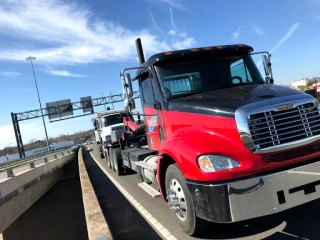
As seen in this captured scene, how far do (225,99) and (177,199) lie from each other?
1591 millimetres

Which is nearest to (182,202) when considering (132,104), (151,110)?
(151,110)

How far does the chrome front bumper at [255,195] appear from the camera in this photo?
346cm

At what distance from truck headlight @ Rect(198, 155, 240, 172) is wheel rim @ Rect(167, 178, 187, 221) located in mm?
707

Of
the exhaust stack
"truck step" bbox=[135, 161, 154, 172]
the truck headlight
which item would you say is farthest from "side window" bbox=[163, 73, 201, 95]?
the exhaust stack

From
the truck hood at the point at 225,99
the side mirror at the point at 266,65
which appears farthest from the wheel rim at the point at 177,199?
the side mirror at the point at 266,65

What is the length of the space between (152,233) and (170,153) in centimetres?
144

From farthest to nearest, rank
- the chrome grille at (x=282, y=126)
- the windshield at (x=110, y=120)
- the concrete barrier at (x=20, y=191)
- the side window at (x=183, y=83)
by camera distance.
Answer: the windshield at (x=110, y=120) → the concrete barrier at (x=20, y=191) → the side window at (x=183, y=83) → the chrome grille at (x=282, y=126)

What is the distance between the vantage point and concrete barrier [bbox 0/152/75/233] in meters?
6.27

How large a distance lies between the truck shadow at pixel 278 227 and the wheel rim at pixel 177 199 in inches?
17.3

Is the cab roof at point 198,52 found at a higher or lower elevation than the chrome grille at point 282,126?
higher

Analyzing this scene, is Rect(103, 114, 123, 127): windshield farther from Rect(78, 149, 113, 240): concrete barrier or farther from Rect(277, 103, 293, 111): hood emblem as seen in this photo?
Rect(277, 103, 293, 111): hood emblem

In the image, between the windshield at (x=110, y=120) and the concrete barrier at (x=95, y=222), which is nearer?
the concrete barrier at (x=95, y=222)

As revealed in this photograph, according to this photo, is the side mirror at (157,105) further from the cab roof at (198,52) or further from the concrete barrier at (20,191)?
the concrete barrier at (20,191)

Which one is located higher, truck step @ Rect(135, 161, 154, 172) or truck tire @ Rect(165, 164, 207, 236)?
truck step @ Rect(135, 161, 154, 172)
